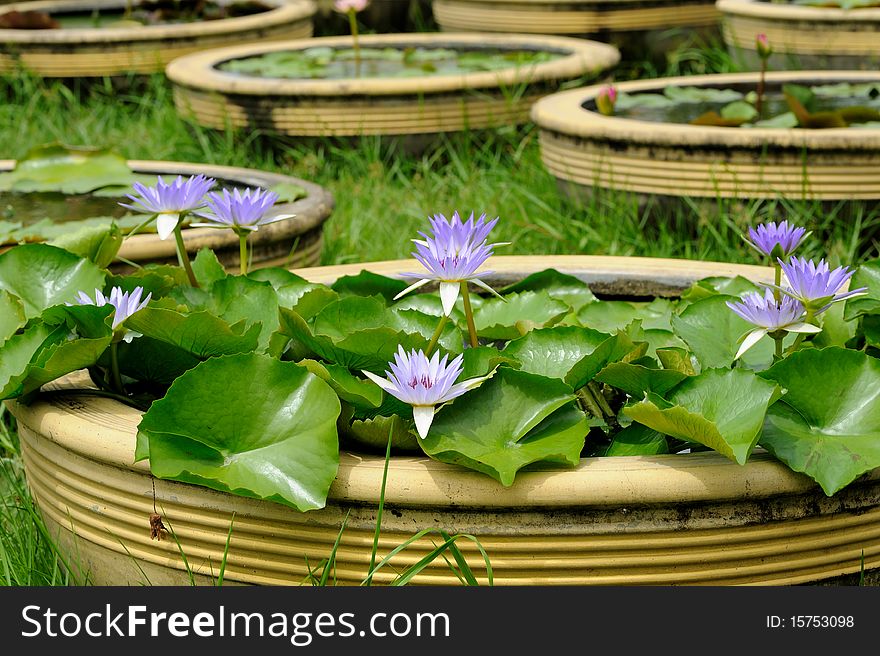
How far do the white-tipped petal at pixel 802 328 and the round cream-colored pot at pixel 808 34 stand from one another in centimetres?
321

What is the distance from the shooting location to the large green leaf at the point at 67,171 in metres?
2.88

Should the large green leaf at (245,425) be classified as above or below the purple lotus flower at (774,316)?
below

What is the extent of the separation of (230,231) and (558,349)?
1.07 m

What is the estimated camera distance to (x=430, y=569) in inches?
48.1

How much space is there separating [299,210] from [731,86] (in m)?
1.80

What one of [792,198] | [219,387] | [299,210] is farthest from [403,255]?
[219,387]

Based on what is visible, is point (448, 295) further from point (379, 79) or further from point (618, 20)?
point (618, 20)

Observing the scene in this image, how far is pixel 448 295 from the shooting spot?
123cm

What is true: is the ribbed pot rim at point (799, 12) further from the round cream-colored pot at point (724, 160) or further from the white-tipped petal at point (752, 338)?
the white-tipped petal at point (752, 338)

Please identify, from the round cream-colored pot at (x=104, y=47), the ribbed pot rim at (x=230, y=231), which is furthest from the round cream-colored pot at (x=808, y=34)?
the ribbed pot rim at (x=230, y=231)

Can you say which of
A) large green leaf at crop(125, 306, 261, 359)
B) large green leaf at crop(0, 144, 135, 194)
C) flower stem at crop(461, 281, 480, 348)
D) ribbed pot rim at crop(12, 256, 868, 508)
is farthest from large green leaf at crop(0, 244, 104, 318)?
large green leaf at crop(0, 144, 135, 194)

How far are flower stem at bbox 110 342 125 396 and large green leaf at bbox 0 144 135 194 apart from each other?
148 cm

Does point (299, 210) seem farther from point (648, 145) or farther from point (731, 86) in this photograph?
point (731, 86)

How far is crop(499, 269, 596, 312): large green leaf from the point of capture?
1.80 metres
